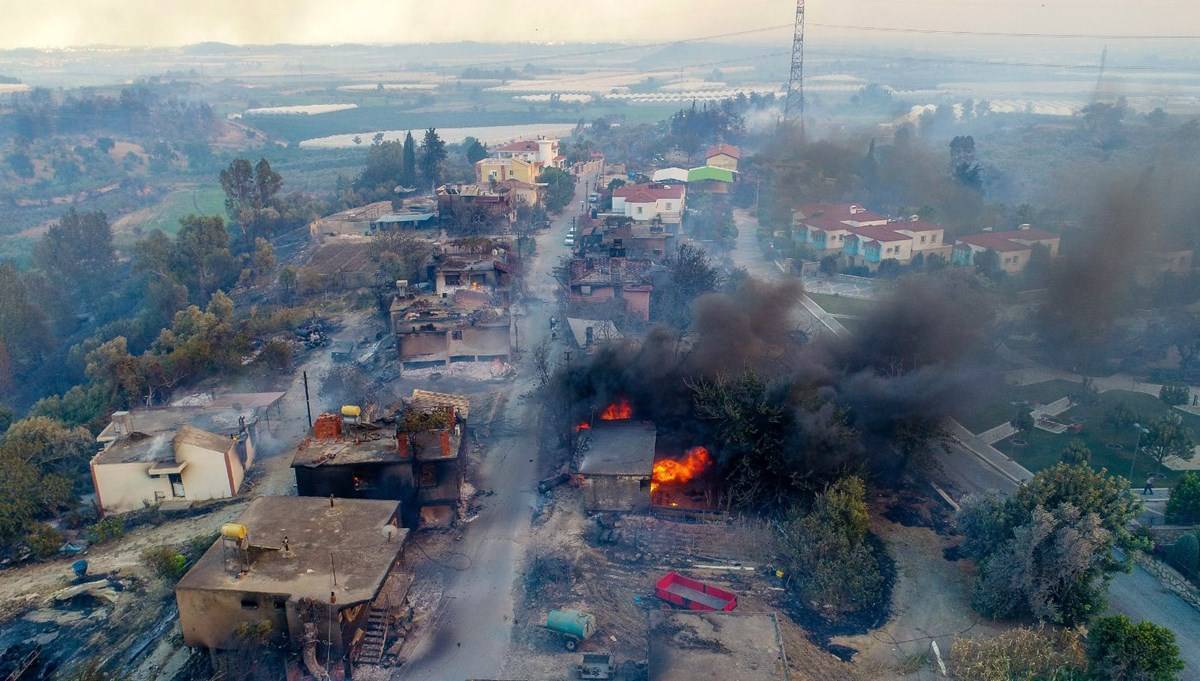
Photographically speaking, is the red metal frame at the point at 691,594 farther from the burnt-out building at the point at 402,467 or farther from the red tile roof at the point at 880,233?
the red tile roof at the point at 880,233

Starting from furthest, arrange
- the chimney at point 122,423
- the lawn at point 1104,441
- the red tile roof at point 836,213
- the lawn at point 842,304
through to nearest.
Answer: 1. the red tile roof at point 836,213
2. the lawn at point 842,304
3. the lawn at point 1104,441
4. the chimney at point 122,423

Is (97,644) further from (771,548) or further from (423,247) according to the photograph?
(423,247)

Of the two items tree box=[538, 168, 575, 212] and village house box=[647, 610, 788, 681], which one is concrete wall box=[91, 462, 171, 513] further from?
tree box=[538, 168, 575, 212]

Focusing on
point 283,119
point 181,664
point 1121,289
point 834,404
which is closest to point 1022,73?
point 283,119

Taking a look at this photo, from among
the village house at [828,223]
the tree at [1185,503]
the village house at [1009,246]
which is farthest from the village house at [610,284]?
the tree at [1185,503]

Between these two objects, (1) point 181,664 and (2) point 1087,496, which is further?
(2) point 1087,496

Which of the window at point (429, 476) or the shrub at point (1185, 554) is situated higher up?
the window at point (429, 476)
